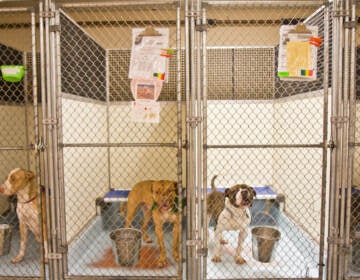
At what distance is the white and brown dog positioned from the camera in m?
2.42

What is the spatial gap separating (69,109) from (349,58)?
2.26m

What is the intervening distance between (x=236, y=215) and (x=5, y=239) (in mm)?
2000

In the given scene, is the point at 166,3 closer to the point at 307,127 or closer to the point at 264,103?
the point at 307,127

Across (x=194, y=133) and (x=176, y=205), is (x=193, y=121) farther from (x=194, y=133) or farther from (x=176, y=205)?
(x=176, y=205)

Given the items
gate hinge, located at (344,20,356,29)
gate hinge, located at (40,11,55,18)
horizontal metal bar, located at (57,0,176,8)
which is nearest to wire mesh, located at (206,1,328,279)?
gate hinge, located at (344,20,356,29)

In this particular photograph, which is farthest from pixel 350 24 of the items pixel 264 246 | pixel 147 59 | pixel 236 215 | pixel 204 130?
pixel 264 246

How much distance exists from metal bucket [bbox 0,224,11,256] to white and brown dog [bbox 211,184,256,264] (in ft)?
5.86

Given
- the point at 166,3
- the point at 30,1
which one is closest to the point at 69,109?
the point at 30,1

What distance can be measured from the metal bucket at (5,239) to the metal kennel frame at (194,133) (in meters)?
0.14

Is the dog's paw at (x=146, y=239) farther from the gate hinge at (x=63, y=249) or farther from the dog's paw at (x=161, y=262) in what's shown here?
the gate hinge at (x=63, y=249)

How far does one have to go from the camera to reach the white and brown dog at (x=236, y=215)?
242cm

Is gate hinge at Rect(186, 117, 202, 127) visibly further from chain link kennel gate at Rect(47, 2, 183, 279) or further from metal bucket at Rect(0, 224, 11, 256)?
metal bucket at Rect(0, 224, 11, 256)

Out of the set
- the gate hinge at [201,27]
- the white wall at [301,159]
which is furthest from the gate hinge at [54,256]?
the white wall at [301,159]

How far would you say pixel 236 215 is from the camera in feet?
8.16
